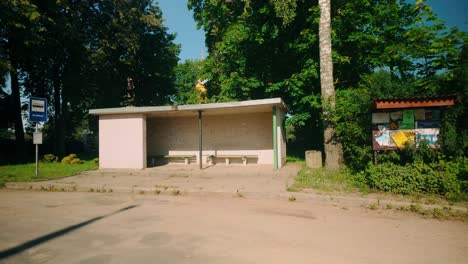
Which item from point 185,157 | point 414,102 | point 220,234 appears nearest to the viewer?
point 220,234

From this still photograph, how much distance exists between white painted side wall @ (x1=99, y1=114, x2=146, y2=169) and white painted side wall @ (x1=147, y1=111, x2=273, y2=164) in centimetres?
333

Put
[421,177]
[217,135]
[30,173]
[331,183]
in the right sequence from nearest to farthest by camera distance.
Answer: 1. [421,177]
2. [331,183]
3. [30,173]
4. [217,135]

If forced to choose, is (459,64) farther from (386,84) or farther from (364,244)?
(364,244)

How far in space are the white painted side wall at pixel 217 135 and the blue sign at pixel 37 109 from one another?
6429 mm

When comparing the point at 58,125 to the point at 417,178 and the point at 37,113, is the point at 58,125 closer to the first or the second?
the point at 37,113

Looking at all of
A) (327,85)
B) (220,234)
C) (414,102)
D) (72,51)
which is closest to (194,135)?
(327,85)

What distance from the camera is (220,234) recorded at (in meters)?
4.20

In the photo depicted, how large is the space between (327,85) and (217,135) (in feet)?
23.4

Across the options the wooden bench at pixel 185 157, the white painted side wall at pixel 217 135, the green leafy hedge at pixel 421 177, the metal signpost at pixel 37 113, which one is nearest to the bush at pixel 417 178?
the green leafy hedge at pixel 421 177

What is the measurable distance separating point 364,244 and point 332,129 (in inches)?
302

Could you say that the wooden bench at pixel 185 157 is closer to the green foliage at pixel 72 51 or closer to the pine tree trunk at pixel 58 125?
the green foliage at pixel 72 51

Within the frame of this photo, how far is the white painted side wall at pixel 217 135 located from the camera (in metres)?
14.8

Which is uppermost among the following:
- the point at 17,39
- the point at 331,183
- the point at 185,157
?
the point at 17,39

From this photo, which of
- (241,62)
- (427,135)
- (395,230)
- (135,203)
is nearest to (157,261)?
(135,203)
